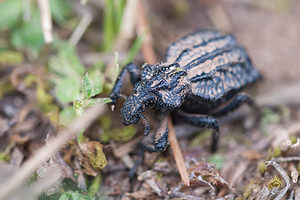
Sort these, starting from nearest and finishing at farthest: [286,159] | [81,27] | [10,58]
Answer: [286,159]
[10,58]
[81,27]

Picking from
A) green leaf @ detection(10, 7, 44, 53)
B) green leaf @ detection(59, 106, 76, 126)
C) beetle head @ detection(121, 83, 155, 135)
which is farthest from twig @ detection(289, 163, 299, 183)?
green leaf @ detection(10, 7, 44, 53)

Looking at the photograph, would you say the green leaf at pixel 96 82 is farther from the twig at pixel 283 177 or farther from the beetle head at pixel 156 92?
the twig at pixel 283 177

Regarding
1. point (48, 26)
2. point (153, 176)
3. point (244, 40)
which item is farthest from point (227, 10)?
point (153, 176)

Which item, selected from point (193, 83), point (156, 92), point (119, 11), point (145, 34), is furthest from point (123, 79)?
point (119, 11)

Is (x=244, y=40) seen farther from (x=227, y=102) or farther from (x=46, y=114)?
(x=46, y=114)

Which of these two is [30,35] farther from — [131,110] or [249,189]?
[249,189]

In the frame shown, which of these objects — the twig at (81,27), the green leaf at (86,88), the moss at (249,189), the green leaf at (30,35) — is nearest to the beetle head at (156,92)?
the green leaf at (86,88)
